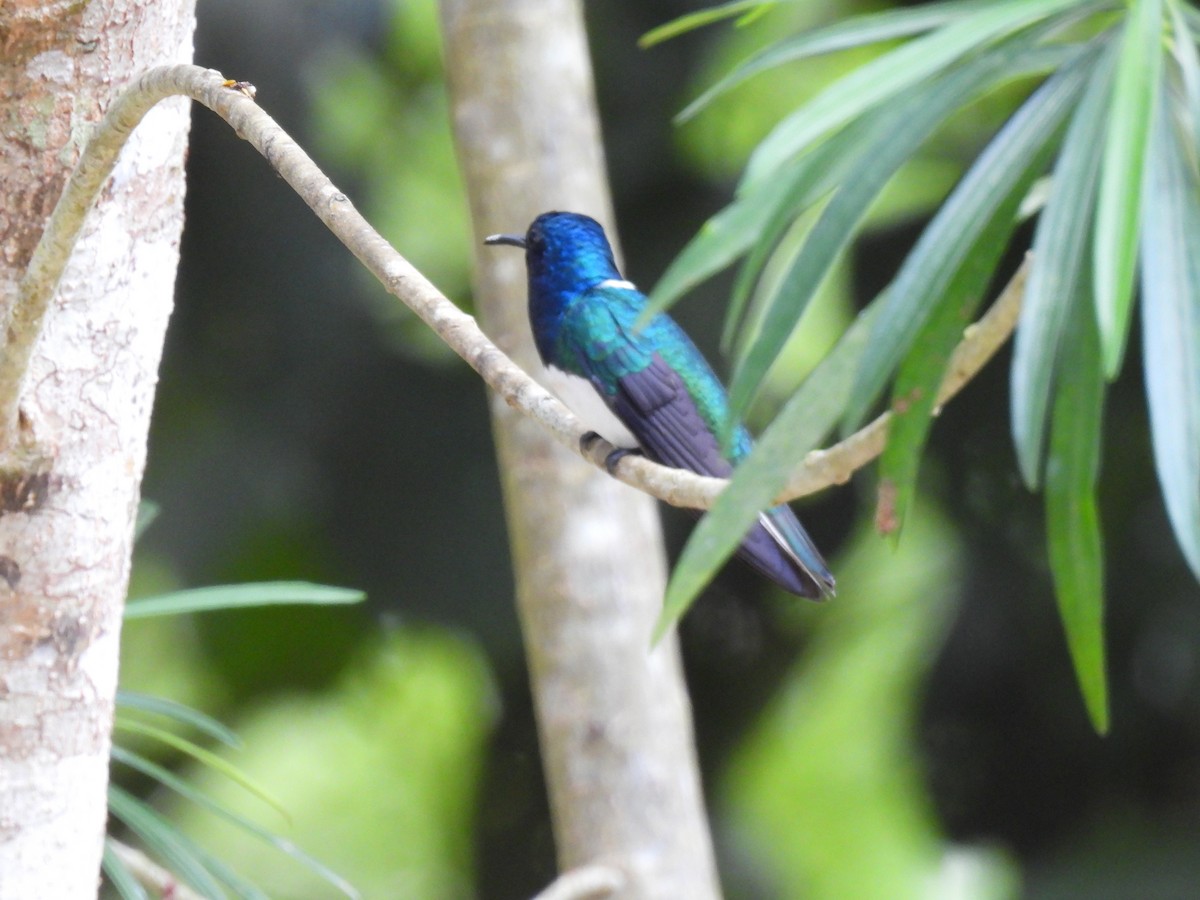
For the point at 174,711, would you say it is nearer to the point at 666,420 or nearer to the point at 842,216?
the point at 666,420

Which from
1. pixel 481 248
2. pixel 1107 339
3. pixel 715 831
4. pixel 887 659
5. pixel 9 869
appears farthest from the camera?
pixel 887 659

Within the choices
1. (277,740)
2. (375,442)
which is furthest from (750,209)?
(277,740)

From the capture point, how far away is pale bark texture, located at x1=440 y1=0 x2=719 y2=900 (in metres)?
2.58

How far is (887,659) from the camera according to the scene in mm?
3840

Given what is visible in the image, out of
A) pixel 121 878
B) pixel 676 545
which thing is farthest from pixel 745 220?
pixel 676 545

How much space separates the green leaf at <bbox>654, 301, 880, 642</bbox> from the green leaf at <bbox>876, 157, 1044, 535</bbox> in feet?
0.13

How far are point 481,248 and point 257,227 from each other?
3.75ft

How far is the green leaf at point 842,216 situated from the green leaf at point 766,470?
0.04 meters

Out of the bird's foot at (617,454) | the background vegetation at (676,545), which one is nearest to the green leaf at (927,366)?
the bird's foot at (617,454)

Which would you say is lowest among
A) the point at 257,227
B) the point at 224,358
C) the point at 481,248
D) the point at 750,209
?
the point at 750,209

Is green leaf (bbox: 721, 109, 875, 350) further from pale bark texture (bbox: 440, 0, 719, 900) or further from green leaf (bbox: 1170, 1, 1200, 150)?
pale bark texture (bbox: 440, 0, 719, 900)

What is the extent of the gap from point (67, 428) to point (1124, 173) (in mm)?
952

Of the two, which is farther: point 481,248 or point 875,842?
point 875,842

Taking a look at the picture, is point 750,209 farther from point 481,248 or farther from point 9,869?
point 481,248
